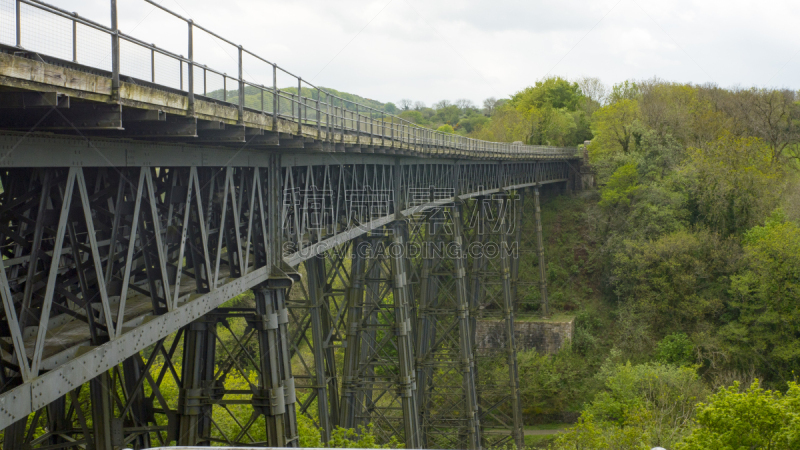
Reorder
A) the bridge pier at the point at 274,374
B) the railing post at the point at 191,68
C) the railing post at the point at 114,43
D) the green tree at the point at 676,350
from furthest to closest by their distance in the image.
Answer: the green tree at the point at 676,350, the bridge pier at the point at 274,374, the railing post at the point at 191,68, the railing post at the point at 114,43

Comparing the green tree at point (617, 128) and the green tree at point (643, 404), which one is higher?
the green tree at point (617, 128)

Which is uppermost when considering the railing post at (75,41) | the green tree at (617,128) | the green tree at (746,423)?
the green tree at (617,128)

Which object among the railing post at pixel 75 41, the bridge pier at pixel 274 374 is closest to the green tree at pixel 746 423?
the bridge pier at pixel 274 374

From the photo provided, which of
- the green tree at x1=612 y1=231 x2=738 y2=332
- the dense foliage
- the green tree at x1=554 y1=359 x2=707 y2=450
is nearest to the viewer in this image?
the green tree at x1=554 y1=359 x2=707 y2=450

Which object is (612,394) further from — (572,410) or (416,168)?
(416,168)

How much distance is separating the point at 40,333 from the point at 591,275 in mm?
29535

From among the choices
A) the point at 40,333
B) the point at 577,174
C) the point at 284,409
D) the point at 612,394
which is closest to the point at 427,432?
the point at 612,394

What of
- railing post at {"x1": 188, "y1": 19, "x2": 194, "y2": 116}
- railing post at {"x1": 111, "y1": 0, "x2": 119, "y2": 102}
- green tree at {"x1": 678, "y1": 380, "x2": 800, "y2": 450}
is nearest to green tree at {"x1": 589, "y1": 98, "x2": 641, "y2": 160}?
green tree at {"x1": 678, "y1": 380, "x2": 800, "y2": 450}

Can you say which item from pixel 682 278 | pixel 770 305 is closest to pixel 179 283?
pixel 770 305

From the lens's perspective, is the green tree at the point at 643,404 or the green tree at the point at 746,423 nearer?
the green tree at the point at 746,423

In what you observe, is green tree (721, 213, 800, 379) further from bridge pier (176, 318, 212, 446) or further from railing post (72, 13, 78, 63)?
railing post (72, 13, 78, 63)

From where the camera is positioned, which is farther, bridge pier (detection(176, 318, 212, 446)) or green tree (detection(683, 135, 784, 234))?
green tree (detection(683, 135, 784, 234))

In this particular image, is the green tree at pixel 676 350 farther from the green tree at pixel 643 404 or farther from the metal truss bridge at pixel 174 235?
the metal truss bridge at pixel 174 235

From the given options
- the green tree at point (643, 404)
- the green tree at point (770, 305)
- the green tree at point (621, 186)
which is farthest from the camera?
the green tree at point (621, 186)
